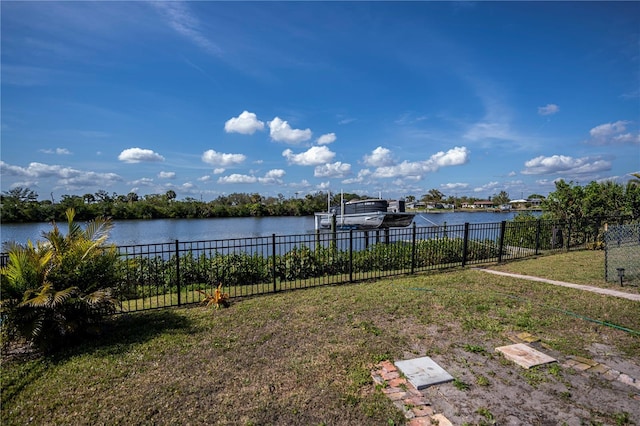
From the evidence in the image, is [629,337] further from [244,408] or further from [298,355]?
[244,408]

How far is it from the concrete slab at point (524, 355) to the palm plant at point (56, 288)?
5198 millimetres

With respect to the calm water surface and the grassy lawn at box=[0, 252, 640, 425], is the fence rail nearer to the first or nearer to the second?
the grassy lawn at box=[0, 252, 640, 425]

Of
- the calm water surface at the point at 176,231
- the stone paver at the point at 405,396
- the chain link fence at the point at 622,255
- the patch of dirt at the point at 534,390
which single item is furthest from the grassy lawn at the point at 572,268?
the stone paver at the point at 405,396

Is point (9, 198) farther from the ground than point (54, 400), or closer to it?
farther from the ground

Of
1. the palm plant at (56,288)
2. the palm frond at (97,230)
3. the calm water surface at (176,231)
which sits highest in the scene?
the palm frond at (97,230)

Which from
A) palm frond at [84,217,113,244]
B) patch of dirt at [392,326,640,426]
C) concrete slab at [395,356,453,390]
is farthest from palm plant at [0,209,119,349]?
patch of dirt at [392,326,640,426]

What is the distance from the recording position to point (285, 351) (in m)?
4.02

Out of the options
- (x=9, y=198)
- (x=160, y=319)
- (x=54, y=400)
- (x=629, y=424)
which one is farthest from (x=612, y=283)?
(x=9, y=198)

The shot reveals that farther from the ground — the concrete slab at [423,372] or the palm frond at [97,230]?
the palm frond at [97,230]

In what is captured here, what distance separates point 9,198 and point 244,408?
4765 cm

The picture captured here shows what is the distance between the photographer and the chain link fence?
7.20 meters

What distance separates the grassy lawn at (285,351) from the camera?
2846 millimetres

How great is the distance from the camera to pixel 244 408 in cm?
286

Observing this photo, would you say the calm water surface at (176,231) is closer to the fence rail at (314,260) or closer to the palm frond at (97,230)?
the fence rail at (314,260)
